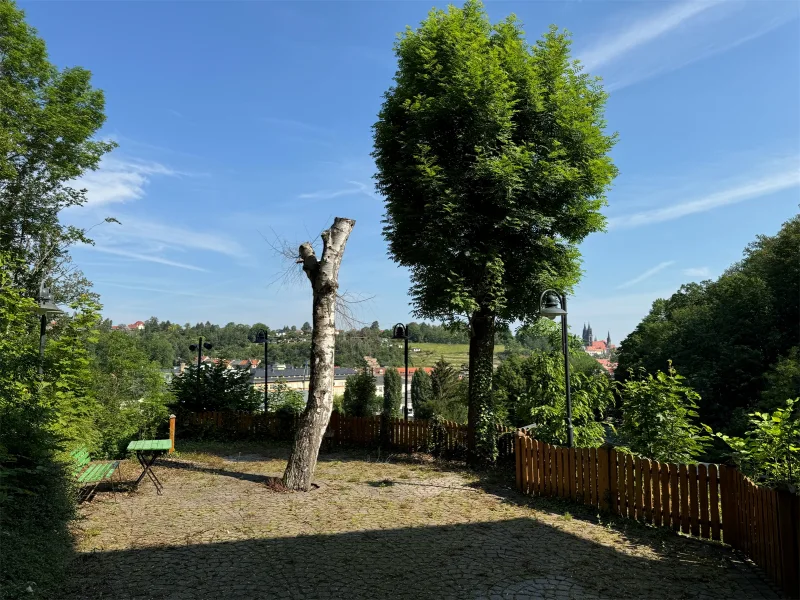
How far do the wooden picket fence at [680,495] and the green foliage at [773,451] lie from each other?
0.23 metres

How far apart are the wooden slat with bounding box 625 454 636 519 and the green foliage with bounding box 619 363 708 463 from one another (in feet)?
1.64

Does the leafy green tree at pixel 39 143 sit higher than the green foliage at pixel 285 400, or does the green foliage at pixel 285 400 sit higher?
the leafy green tree at pixel 39 143

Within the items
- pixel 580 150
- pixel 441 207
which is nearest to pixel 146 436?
pixel 441 207

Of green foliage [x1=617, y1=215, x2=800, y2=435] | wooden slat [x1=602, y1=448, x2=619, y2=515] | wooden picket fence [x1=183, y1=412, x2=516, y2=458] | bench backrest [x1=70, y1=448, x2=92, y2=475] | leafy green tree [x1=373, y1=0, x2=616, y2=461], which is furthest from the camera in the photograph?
green foliage [x1=617, y1=215, x2=800, y2=435]

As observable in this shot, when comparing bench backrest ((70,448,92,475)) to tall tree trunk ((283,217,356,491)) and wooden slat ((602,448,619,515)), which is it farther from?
wooden slat ((602,448,619,515))

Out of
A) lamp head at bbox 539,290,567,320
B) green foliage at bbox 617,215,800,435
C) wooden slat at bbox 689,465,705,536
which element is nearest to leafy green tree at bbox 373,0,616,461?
lamp head at bbox 539,290,567,320

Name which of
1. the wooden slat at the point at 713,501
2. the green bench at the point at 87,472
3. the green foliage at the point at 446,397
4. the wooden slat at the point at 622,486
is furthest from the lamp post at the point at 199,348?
the wooden slat at the point at 713,501

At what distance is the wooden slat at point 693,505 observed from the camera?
6348mm

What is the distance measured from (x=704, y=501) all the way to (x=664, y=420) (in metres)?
1.24

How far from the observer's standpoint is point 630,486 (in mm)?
7105

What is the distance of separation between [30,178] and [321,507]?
55.6ft

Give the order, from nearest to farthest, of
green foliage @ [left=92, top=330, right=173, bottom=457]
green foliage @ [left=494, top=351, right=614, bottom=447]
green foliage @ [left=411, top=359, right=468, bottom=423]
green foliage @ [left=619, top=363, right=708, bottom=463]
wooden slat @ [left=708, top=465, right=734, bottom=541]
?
wooden slat @ [left=708, top=465, right=734, bottom=541] → green foliage @ [left=619, top=363, right=708, bottom=463] → green foliage @ [left=494, top=351, right=614, bottom=447] → green foliage @ [left=92, top=330, right=173, bottom=457] → green foliage @ [left=411, top=359, right=468, bottom=423]

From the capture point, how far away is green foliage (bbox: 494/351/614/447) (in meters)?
9.24

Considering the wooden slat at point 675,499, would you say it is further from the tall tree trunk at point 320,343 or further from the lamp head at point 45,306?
the lamp head at point 45,306
